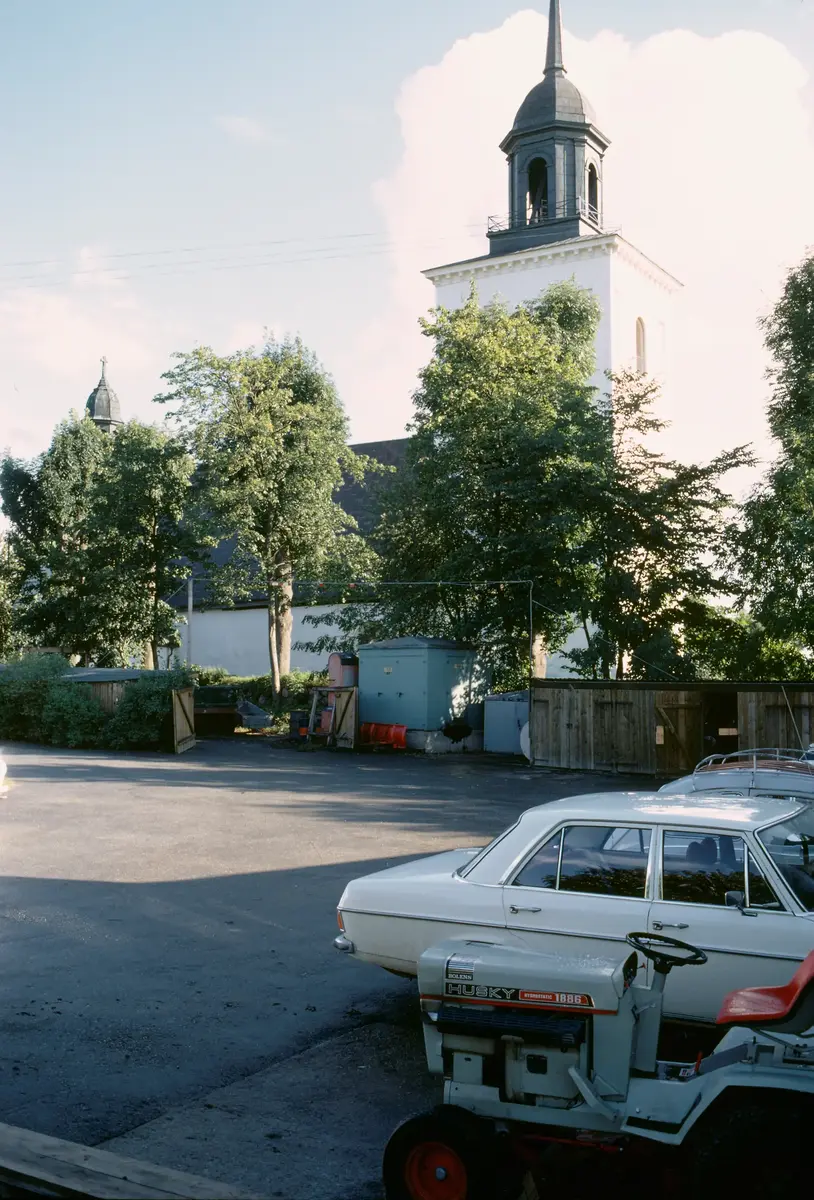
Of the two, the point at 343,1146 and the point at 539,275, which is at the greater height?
the point at 539,275

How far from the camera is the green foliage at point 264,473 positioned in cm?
3794

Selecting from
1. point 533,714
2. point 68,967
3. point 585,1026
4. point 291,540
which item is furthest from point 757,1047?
point 291,540

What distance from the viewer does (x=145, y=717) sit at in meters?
28.4

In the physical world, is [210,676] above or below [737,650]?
below

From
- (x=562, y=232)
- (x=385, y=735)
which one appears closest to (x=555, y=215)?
(x=562, y=232)

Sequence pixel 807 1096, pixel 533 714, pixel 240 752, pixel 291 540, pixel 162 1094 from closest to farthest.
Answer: pixel 807 1096
pixel 162 1094
pixel 533 714
pixel 240 752
pixel 291 540

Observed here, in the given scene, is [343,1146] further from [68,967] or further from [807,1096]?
[68,967]

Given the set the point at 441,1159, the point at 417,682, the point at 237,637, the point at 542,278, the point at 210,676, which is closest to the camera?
the point at 441,1159

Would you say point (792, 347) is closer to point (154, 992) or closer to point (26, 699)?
point (26, 699)

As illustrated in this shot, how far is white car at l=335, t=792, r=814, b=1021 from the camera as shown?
566 centimetres

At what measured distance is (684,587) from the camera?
2891 centimetres

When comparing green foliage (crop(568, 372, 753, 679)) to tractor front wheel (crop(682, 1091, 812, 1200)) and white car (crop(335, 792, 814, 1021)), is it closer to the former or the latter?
white car (crop(335, 792, 814, 1021))

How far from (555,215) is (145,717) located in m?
34.4

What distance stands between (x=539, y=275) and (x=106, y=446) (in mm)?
23323
